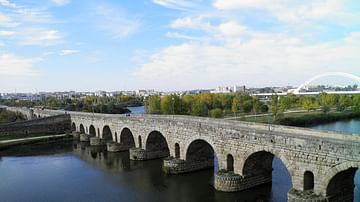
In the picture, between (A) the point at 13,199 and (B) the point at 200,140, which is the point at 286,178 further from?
(A) the point at 13,199

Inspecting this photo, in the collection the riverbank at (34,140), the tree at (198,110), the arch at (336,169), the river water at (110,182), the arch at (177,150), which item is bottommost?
the river water at (110,182)

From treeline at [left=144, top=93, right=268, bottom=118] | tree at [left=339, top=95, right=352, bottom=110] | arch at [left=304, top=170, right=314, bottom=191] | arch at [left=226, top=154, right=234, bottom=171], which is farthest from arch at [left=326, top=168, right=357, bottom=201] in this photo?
tree at [left=339, top=95, right=352, bottom=110]

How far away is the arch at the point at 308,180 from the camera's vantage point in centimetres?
1417

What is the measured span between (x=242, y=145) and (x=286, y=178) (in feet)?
14.2

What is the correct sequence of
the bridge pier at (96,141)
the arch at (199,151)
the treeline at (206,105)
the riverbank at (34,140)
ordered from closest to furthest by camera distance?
the arch at (199,151) < the bridge pier at (96,141) < the riverbank at (34,140) < the treeline at (206,105)

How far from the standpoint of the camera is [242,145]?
17234 mm

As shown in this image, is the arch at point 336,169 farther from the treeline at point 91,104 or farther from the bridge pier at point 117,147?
the treeline at point 91,104

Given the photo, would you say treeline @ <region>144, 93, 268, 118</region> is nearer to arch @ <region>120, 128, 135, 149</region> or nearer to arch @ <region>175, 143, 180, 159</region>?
arch @ <region>120, 128, 135, 149</region>

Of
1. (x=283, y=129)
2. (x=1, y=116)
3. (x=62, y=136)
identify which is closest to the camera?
(x=283, y=129)

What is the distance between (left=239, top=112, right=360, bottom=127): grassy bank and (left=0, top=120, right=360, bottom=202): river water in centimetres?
1994

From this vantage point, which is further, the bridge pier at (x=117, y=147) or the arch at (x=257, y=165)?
the bridge pier at (x=117, y=147)

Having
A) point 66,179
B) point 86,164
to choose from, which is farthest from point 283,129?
point 86,164

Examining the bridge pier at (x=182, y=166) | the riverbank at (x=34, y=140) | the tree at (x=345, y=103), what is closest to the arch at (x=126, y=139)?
the bridge pier at (x=182, y=166)

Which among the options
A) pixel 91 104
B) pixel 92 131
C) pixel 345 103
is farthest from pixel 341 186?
pixel 91 104
